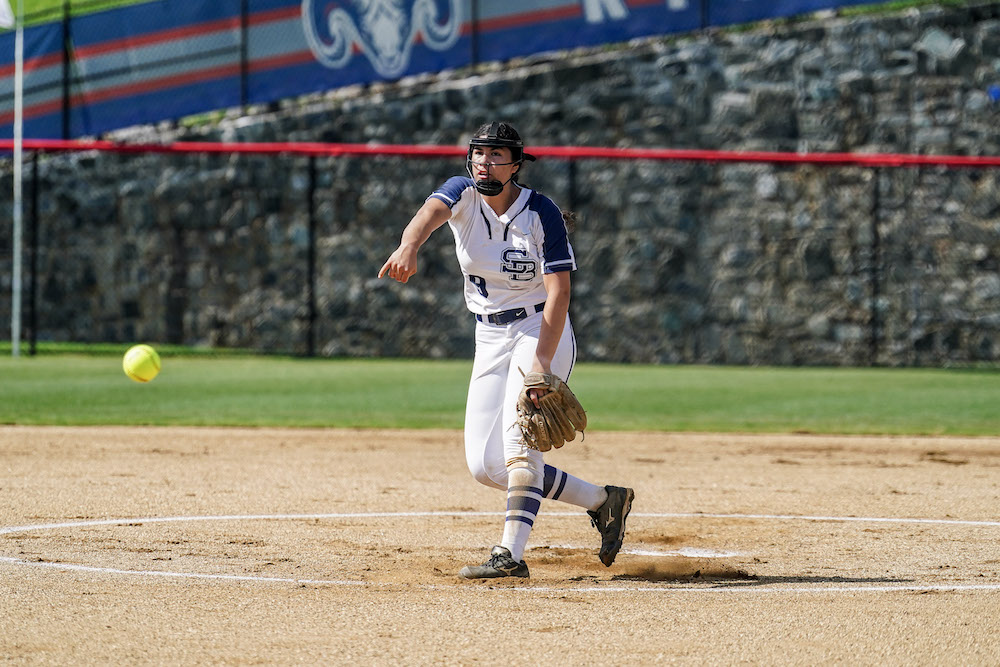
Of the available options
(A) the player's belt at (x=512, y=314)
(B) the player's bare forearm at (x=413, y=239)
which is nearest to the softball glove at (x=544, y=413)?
(A) the player's belt at (x=512, y=314)

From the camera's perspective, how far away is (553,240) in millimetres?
5980

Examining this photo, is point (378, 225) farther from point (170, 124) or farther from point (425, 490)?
point (425, 490)

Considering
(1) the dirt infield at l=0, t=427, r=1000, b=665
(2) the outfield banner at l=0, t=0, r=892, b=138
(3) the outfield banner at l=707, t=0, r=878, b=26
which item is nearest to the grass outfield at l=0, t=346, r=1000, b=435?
(1) the dirt infield at l=0, t=427, r=1000, b=665

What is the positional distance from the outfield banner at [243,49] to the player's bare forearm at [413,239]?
13827 millimetres

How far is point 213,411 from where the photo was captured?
12.8 metres

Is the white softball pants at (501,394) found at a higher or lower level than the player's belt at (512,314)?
lower

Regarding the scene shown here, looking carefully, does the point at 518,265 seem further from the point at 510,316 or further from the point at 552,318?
the point at 552,318

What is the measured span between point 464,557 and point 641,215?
12.4 metres

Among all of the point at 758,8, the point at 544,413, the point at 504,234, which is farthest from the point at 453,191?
the point at 758,8

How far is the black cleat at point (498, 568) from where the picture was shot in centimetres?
571

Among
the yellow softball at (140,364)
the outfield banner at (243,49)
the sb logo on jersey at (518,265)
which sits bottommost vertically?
the yellow softball at (140,364)

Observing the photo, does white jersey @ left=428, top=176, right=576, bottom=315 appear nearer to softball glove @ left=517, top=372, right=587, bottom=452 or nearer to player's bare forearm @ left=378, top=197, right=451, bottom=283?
player's bare forearm @ left=378, top=197, right=451, bottom=283

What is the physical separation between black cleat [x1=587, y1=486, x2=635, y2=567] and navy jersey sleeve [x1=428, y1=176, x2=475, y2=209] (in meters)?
1.53

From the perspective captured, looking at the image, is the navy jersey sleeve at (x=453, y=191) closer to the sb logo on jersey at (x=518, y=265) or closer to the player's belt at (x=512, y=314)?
the sb logo on jersey at (x=518, y=265)
